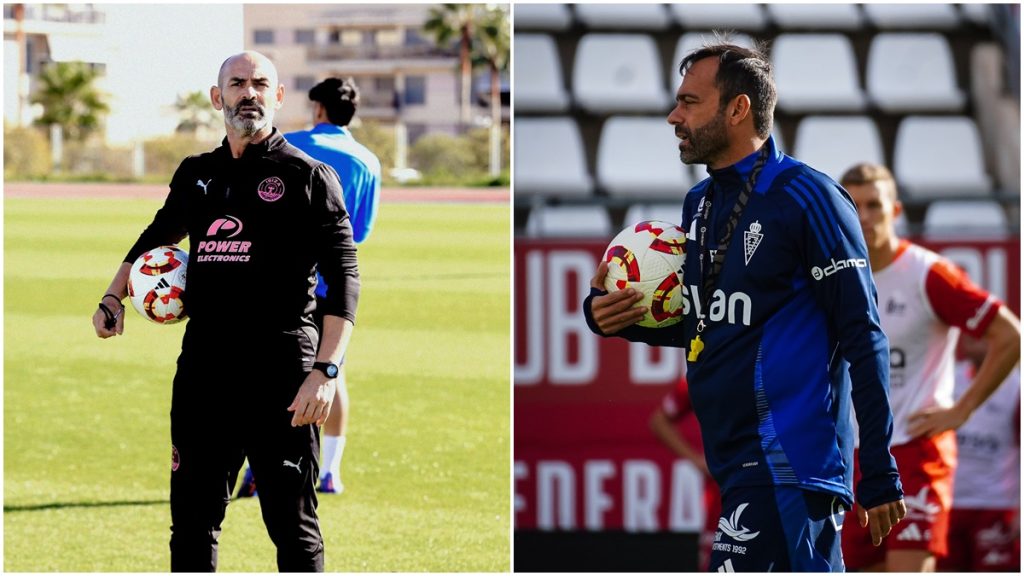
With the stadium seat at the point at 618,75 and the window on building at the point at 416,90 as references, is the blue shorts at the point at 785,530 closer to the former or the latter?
the stadium seat at the point at 618,75

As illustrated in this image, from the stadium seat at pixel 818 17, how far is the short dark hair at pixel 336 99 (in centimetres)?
546

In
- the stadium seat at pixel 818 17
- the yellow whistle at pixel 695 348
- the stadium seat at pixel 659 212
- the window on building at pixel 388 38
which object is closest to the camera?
the yellow whistle at pixel 695 348

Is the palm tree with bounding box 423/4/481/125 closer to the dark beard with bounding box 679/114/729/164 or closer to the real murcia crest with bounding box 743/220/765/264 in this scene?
the dark beard with bounding box 679/114/729/164

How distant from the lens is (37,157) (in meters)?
35.6

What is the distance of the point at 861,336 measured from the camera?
9.45 feet

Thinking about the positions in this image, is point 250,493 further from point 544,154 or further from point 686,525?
point 544,154

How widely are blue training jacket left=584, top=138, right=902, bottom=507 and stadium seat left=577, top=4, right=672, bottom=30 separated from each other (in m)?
7.32

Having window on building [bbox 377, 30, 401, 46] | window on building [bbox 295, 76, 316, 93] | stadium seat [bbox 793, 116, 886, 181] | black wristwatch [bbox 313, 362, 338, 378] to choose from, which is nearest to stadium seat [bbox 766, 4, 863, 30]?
stadium seat [bbox 793, 116, 886, 181]

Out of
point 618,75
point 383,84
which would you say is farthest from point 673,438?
point 383,84

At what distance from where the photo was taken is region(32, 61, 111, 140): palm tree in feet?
152

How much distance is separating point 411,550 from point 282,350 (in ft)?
5.96

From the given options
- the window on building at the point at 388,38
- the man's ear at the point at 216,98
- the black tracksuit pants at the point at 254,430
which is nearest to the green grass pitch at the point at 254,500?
the man's ear at the point at 216,98

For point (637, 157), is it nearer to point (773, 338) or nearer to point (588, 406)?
point (588, 406)

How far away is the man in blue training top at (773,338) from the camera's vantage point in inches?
114
